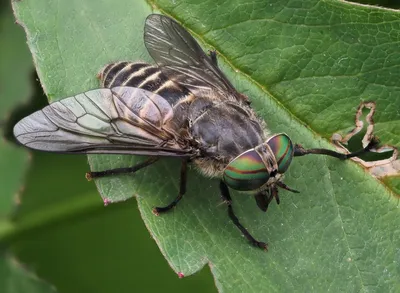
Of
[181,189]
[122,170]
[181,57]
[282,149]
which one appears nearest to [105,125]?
[122,170]

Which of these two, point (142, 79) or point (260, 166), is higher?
point (142, 79)

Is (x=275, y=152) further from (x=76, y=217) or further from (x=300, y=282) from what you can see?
(x=76, y=217)

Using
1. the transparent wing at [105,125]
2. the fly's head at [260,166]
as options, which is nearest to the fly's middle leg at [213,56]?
the transparent wing at [105,125]

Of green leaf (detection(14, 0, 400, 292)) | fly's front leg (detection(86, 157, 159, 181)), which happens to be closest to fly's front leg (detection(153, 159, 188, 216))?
green leaf (detection(14, 0, 400, 292))

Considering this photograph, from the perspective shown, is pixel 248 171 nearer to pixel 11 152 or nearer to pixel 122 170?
pixel 122 170

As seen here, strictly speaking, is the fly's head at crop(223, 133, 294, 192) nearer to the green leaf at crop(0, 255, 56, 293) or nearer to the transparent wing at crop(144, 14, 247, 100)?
the transparent wing at crop(144, 14, 247, 100)
